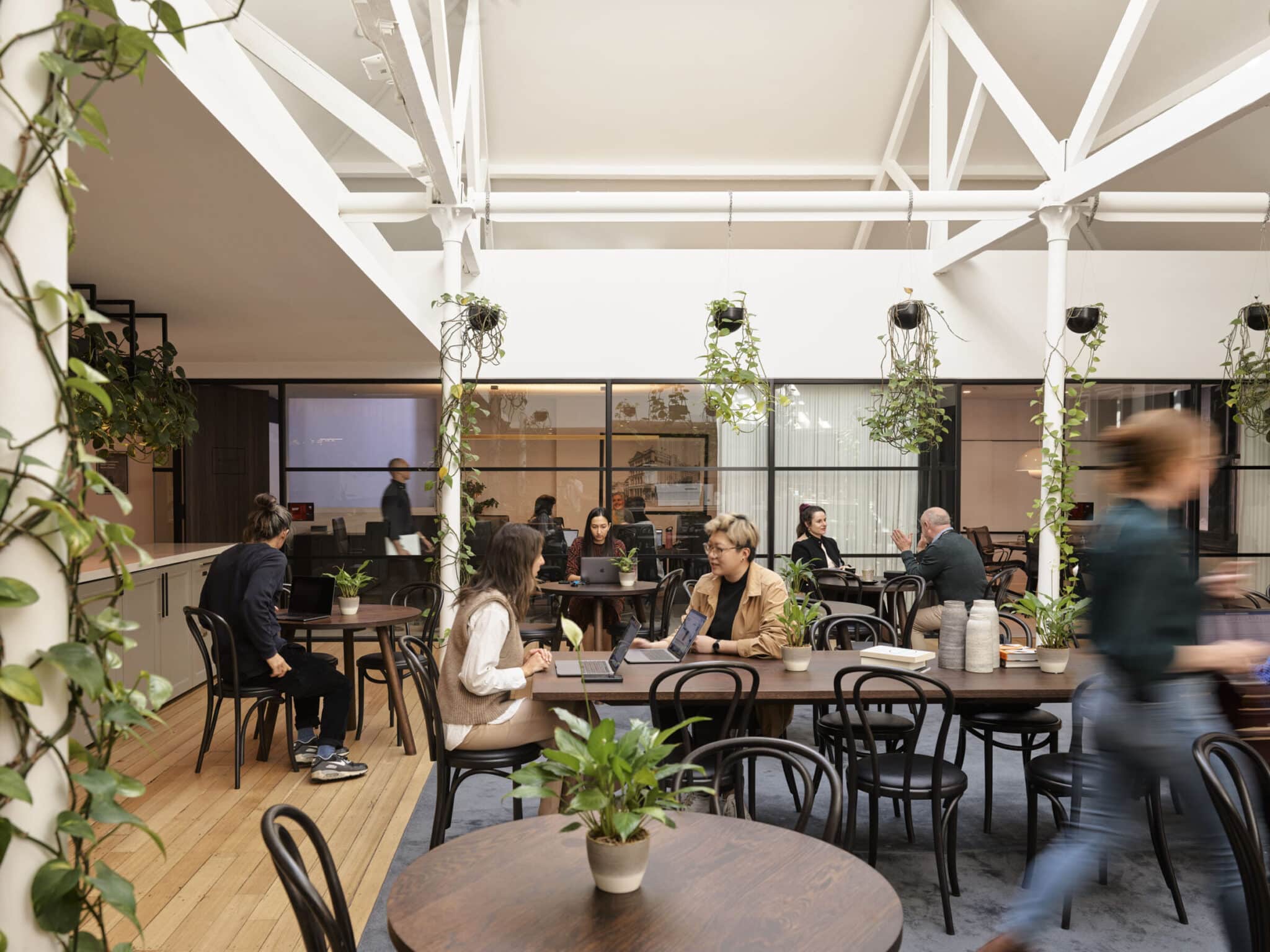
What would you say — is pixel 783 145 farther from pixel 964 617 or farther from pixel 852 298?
pixel 964 617

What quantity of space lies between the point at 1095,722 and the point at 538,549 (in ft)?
6.63

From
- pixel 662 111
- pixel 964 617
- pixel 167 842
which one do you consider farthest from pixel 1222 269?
pixel 167 842

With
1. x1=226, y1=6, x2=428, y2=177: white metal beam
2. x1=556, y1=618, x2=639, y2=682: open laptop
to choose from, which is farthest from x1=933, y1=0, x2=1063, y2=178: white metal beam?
x1=556, y1=618, x2=639, y2=682: open laptop

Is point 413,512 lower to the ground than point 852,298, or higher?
lower

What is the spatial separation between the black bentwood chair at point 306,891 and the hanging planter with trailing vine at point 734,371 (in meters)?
5.30

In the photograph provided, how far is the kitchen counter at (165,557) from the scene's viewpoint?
526 centimetres

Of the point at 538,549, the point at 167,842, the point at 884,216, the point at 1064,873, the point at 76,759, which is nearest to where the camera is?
the point at 76,759

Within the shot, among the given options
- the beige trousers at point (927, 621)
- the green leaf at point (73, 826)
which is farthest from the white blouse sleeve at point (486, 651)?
the beige trousers at point (927, 621)

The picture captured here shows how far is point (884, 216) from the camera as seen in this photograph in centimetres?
690

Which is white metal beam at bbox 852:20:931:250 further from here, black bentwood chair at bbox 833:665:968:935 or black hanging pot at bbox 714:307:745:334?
black bentwood chair at bbox 833:665:968:935

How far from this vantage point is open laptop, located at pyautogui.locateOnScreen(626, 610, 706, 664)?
12.9 feet

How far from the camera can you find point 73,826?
4.17ft

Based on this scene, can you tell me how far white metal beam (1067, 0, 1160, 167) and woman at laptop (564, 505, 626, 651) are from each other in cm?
417

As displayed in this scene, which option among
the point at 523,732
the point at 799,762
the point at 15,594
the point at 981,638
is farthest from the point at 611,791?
the point at 981,638
